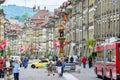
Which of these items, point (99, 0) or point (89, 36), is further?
point (89, 36)

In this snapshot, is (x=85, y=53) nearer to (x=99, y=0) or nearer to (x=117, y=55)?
(x=99, y=0)

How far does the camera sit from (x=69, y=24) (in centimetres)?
15412

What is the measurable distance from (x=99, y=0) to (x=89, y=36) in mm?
14500

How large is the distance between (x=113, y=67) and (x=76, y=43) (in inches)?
3809

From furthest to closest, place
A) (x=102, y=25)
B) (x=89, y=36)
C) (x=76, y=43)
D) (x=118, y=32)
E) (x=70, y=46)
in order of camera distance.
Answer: (x=70, y=46) → (x=76, y=43) → (x=89, y=36) → (x=102, y=25) → (x=118, y=32)

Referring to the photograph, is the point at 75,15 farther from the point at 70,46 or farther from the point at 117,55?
the point at 117,55

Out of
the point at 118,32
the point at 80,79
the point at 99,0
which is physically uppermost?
the point at 99,0

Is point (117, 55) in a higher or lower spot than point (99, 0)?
lower

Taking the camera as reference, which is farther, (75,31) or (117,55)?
(75,31)

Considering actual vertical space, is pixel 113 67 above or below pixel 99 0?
below

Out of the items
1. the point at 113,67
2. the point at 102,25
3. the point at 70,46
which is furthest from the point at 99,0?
the point at 113,67

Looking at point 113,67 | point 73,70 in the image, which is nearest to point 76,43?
point 73,70

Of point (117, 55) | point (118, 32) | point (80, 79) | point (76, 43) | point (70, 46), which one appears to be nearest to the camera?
point (117, 55)

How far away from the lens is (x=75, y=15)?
458 ft
